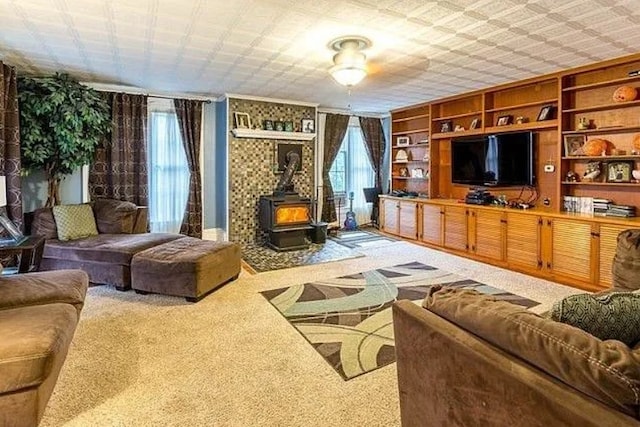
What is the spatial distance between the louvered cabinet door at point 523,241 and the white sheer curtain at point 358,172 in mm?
3491

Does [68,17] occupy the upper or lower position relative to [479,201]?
upper

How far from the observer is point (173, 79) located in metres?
4.86

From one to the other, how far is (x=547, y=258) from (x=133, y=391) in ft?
14.1

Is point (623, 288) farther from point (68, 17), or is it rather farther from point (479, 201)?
point (68, 17)

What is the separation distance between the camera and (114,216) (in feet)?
15.2

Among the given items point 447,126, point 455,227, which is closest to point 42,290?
point 455,227

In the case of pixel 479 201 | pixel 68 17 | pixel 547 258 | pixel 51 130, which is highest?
pixel 68 17

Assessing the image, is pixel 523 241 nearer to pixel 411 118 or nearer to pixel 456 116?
pixel 456 116

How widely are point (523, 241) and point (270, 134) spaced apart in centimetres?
401

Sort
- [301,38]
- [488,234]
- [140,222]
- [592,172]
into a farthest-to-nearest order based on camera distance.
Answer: [488,234] → [140,222] → [592,172] → [301,38]

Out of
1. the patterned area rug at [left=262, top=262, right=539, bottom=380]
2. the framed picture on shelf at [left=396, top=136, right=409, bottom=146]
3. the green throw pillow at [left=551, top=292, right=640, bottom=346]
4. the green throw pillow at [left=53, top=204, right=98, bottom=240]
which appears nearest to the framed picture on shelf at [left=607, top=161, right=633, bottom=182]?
the patterned area rug at [left=262, top=262, right=539, bottom=380]

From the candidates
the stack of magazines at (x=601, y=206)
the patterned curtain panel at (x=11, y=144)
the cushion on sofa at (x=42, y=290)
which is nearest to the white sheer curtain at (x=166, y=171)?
the patterned curtain panel at (x=11, y=144)

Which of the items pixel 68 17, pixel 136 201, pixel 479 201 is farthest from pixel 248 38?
pixel 479 201

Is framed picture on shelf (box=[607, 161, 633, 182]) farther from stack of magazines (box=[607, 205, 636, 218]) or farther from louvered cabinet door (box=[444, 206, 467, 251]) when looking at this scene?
louvered cabinet door (box=[444, 206, 467, 251])
